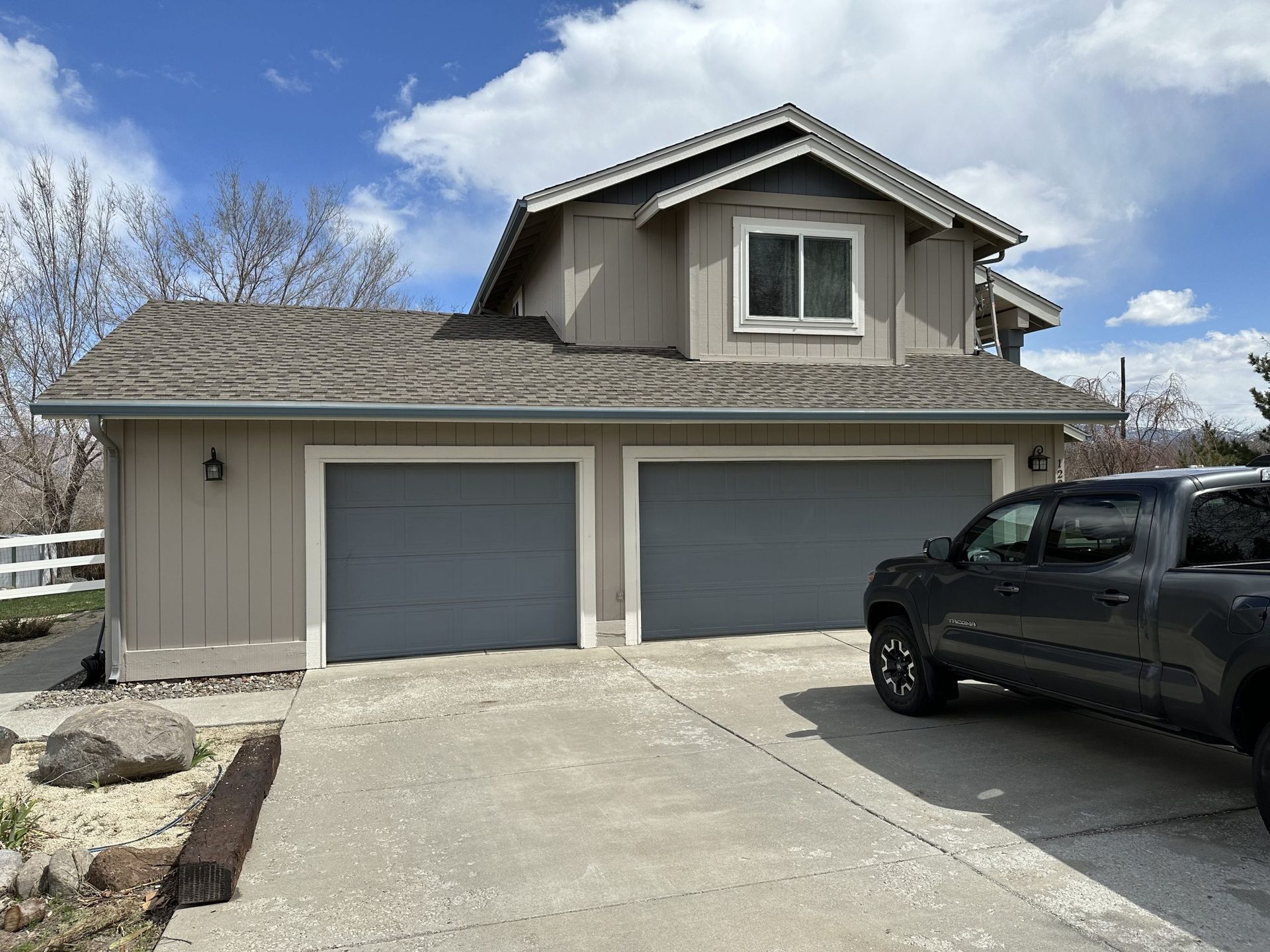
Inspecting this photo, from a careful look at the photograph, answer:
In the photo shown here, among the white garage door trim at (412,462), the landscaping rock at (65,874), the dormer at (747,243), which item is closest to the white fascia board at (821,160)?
the dormer at (747,243)

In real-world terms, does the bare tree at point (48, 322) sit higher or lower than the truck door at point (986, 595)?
higher

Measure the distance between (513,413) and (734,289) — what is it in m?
3.70

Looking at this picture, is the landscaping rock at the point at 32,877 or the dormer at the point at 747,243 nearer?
the landscaping rock at the point at 32,877

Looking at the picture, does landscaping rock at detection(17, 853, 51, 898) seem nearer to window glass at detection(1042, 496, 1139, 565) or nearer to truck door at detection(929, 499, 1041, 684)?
truck door at detection(929, 499, 1041, 684)

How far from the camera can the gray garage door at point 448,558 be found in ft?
30.1

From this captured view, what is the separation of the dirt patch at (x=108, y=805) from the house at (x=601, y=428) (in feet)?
9.08

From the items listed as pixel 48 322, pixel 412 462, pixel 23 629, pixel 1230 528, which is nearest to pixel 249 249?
pixel 48 322

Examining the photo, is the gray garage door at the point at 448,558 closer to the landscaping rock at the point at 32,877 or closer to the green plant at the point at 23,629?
the landscaping rock at the point at 32,877

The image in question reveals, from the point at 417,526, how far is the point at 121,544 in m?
2.75

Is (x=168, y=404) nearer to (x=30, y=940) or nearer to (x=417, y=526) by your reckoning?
(x=417, y=526)

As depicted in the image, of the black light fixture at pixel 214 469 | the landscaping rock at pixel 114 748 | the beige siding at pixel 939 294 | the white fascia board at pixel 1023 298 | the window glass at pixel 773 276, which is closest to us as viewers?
the landscaping rock at pixel 114 748

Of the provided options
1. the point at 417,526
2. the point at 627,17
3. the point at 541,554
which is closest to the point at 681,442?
the point at 541,554

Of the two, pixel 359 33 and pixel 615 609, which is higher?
pixel 359 33

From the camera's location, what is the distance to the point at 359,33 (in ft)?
50.5
